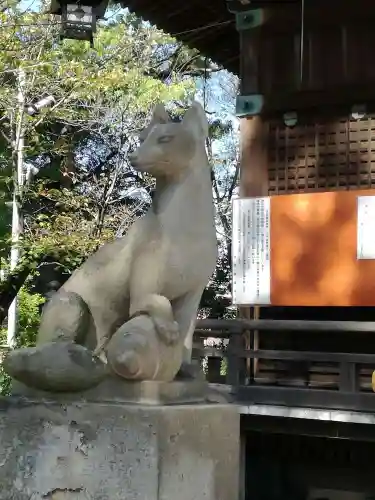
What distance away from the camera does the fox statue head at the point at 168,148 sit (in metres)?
3.55

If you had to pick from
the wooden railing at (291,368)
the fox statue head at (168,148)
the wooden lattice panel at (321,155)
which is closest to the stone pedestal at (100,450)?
the fox statue head at (168,148)

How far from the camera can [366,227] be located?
7.95m

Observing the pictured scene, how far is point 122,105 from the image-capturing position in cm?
1379

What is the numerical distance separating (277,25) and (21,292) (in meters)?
7.35

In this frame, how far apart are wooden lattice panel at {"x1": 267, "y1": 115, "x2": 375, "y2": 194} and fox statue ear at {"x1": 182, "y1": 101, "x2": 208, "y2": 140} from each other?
4668 mm

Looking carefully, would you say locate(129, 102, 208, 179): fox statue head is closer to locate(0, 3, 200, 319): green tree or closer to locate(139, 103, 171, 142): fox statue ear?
locate(139, 103, 171, 142): fox statue ear

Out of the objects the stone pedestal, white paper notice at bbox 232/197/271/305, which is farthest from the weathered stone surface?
white paper notice at bbox 232/197/271/305

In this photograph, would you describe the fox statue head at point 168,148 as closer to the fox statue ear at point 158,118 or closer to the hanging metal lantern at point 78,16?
the fox statue ear at point 158,118

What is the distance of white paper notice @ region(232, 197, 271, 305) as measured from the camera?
840cm


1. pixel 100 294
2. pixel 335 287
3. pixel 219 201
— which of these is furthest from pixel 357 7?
pixel 219 201

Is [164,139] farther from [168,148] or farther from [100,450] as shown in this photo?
[100,450]

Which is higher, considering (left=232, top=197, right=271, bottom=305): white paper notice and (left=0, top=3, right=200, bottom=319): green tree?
(left=0, top=3, right=200, bottom=319): green tree

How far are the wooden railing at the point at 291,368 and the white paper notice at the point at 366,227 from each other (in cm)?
86

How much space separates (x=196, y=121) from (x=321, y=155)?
4.86m
